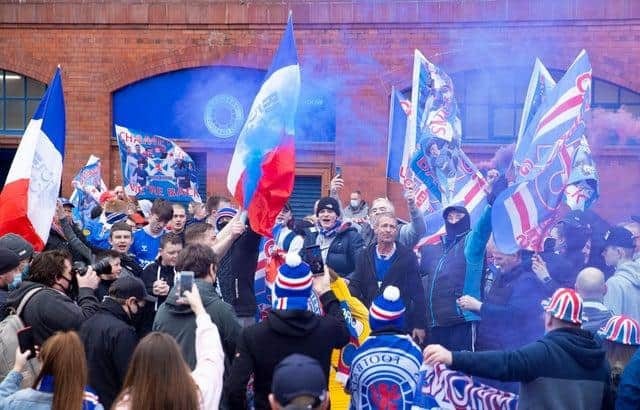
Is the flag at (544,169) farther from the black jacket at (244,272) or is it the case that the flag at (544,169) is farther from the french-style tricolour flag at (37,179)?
the french-style tricolour flag at (37,179)

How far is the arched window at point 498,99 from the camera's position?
17.7 meters

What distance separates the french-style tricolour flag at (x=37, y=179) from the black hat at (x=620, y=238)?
4.93 metres

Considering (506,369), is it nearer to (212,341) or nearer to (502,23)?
(212,341)

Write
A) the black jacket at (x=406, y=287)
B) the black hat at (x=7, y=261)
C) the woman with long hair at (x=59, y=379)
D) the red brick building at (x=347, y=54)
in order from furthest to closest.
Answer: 1. the red brick building at (x=347, y=54)
2. the black jacket at (x=406, y=287)
3. the black hat at (x=7, y=261)
4. the woman with long hair at (x=59, y=379)

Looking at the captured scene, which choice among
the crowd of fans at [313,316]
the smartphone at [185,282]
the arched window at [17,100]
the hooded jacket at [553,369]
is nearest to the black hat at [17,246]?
the crowd of fans at [313,316]

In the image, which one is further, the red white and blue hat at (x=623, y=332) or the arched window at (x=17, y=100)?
the arched window at (x=17, y=100)

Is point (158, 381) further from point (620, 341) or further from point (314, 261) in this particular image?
point (620, 341)

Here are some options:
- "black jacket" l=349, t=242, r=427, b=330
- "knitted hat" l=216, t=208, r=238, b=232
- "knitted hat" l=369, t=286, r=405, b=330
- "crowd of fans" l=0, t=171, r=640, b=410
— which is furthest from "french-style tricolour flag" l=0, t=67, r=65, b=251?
"knitted hat" l=369, t=286, r=405, b=330

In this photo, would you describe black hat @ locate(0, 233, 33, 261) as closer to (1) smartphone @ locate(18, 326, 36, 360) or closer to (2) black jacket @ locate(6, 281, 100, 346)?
(2) black jacket @ locate(6, 281, 100, 346)

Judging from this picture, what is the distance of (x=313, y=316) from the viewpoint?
19.9ft

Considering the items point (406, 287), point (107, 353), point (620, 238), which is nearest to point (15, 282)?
point (107, 353)

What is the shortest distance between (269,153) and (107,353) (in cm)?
244

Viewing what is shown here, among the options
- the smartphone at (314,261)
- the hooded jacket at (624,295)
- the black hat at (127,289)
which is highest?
the smartphone at (314,261)

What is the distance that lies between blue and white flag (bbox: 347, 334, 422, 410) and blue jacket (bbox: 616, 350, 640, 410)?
113 cm
